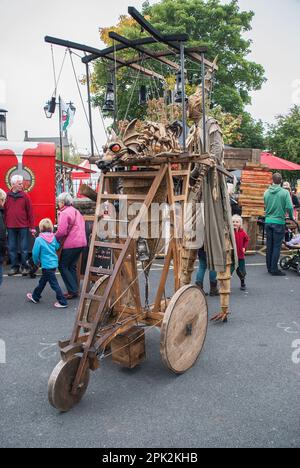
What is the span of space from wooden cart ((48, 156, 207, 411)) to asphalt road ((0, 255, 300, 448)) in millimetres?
194

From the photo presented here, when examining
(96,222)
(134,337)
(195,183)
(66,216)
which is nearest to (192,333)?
(134,337)

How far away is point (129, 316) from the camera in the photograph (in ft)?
12.8

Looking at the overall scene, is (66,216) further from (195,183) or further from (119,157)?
(119,157)

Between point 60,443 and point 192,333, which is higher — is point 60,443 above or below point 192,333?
below

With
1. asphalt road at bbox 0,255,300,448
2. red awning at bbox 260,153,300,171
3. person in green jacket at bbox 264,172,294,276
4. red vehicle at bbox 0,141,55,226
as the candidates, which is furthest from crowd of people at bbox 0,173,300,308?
red awning at bbox 260,153,300,171

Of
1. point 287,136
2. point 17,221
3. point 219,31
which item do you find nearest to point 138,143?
point 17,221

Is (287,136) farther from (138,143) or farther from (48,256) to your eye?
(138,143)

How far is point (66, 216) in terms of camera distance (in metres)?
5.83

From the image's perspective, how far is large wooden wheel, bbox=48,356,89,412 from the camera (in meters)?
2.87

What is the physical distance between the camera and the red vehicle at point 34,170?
8.74 meters

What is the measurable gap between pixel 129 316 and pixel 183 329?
24.7 inches

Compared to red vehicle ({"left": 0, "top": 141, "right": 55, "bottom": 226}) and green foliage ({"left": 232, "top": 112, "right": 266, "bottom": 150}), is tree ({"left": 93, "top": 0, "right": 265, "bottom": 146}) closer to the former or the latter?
green foliage ({"left": 232, "top": 112, "right": 266, "bottom": 150})

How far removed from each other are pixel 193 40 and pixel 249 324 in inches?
790
